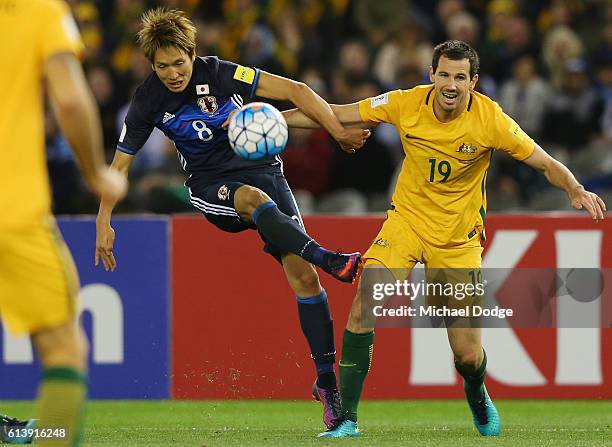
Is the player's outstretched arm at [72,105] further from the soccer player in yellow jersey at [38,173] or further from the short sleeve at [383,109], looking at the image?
the short sleeve at [383,109]

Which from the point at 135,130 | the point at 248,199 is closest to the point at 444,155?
the point at 248,199

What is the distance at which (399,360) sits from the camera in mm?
9789

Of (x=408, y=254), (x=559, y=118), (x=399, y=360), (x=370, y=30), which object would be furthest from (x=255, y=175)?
(x=370, y=30)

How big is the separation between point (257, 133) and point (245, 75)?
2.37 feet

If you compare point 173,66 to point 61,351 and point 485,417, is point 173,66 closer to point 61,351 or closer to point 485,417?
point 485,417

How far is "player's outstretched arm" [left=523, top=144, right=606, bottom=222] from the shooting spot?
22.2 ft

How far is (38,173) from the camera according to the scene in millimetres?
4328

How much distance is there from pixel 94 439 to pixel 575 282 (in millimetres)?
4116

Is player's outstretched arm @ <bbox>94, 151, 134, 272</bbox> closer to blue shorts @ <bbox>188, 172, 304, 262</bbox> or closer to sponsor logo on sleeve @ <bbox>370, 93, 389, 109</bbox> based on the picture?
blue shorts @ <bbox>188, 172, 304, 262</bbox>

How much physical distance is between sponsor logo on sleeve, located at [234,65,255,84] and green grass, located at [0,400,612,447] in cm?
205

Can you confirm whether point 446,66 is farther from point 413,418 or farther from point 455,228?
point 413,418

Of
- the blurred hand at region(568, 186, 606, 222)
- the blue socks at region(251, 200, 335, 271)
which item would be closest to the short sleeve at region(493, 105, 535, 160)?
the blurred hand at region(568, 186, 606, 222)

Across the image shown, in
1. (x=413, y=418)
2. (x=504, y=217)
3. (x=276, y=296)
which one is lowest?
(x=413, y=418)

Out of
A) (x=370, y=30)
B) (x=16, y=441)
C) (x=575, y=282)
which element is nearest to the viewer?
(x=16, y=441)
